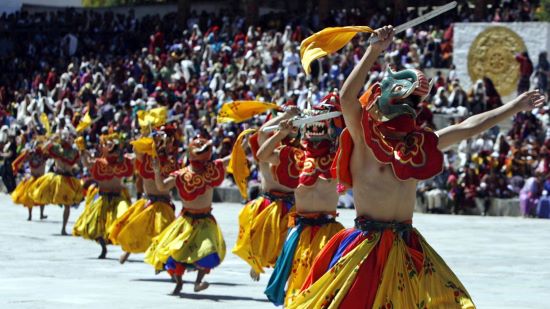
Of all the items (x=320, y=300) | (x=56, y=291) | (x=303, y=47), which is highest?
(x=303, y=47)

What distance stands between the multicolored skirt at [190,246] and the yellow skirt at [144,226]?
1624 millimetres

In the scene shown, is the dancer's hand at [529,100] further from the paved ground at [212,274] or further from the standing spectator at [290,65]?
the standing spectator at [290,65]

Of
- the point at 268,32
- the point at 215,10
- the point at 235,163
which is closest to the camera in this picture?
the point at 235,163

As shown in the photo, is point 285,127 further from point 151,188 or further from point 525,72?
point 525,72

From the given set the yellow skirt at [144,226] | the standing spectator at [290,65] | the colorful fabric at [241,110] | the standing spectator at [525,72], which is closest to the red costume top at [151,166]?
the yellow skirt at [144,226]

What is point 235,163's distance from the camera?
1325 cm

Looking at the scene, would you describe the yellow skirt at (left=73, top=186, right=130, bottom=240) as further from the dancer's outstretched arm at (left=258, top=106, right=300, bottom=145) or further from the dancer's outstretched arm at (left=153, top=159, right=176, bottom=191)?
the dancer's outstretched arm at (left=258, top=106, right=300, bottom=145)

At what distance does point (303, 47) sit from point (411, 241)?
1.30m

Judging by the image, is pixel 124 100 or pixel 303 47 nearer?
pixel 303 47

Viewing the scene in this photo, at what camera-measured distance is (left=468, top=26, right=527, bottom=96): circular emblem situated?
98.9 feet

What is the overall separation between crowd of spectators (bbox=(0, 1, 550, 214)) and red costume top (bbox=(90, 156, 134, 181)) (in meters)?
5.40

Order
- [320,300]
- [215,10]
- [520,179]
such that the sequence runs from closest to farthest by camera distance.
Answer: [320,300], [520,179], [215,10]

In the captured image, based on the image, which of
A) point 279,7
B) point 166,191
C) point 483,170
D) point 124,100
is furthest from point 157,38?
point 166,191

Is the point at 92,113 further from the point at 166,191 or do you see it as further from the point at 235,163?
the point at 235,163
